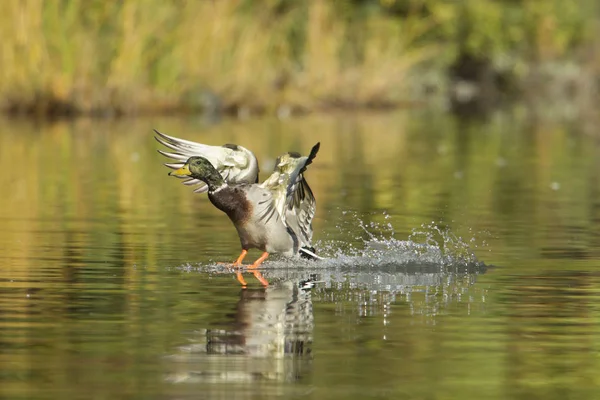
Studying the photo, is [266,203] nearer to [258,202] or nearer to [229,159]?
[258,202]

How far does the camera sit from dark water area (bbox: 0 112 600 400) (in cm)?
671

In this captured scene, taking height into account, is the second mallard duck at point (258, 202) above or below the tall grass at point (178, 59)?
below

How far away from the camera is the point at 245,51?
129 ft

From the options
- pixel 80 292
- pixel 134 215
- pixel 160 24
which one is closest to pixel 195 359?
pixel 80 292

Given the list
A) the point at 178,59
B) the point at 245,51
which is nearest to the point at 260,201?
the point at 178,59

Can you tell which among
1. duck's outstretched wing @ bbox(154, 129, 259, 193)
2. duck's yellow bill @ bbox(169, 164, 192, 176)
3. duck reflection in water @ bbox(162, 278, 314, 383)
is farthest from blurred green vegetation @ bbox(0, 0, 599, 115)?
duck reflection in water @ bbox(162, 278, 314, 383)

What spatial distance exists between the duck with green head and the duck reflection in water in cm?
130

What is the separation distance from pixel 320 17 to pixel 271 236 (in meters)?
34.6

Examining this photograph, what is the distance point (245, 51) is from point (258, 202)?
28850mm

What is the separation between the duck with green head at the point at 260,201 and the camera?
34.5 feet

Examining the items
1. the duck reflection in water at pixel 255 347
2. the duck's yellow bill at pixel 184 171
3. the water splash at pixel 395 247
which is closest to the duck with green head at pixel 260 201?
the duck's yellow bill at pixel 184 171

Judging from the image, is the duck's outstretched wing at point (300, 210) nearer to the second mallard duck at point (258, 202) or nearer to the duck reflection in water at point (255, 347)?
the second mallard duck at point (258, 202)

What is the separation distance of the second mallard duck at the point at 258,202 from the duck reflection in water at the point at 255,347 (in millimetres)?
1299

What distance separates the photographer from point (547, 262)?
36.8ft
